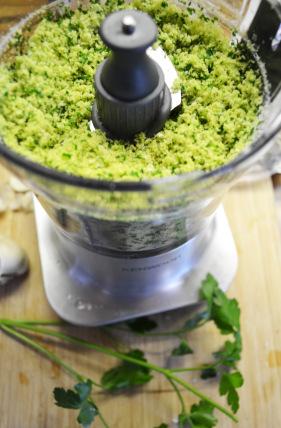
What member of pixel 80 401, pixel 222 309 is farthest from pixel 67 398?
pixel 222 309

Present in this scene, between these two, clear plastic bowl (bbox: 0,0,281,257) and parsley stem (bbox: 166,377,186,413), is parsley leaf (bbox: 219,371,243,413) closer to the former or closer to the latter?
parsley stem (bbox: 166,377,186,413)

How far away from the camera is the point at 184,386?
74cm

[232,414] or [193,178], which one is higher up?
[193,178]

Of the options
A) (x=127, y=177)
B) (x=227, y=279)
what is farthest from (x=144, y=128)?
(x=227, y=279)

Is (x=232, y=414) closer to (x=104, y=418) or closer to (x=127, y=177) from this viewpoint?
(x=104, y=418)

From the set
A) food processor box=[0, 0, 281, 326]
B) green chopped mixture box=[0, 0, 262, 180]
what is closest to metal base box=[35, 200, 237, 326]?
food processor box=[0, 0, 281, 326]

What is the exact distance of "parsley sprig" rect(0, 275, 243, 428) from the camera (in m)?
0.69

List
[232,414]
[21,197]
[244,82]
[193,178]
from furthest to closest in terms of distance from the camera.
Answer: [21,197], [232,414], [244,82], [193,178]

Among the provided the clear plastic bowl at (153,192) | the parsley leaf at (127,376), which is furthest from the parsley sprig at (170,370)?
the clear plastic bowl at (153,192)

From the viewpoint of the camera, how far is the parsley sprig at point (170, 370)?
69 cm

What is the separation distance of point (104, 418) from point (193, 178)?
402 millimetres

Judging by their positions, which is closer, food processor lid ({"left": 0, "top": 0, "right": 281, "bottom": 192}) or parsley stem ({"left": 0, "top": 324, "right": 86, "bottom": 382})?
food processor lid ({"left": 0, "top": 0, "right": 281, "bottom": 192})

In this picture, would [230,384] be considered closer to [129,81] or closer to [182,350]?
[182,350]

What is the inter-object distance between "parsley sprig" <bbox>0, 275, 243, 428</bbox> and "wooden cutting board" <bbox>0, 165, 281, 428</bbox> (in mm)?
14
